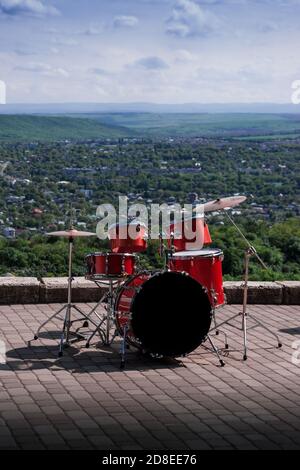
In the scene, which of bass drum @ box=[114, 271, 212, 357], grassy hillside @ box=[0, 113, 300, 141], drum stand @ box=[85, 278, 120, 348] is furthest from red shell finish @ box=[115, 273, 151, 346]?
grassy hillside @ box=[0, 113, 300, 141]

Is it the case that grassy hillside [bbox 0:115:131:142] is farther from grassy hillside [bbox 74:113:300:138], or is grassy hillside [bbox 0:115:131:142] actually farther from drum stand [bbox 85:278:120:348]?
drum stand [bbox 85:278:120:348]

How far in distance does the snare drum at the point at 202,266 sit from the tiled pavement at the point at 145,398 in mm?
652

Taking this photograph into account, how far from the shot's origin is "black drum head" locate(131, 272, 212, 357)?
8289mm

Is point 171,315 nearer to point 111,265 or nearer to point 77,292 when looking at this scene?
point 111,265

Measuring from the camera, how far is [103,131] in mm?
29953

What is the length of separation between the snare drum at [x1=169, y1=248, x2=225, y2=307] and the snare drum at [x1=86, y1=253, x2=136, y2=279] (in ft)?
1.32

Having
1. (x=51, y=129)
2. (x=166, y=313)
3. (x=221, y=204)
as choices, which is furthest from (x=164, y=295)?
(x=51, y=129)

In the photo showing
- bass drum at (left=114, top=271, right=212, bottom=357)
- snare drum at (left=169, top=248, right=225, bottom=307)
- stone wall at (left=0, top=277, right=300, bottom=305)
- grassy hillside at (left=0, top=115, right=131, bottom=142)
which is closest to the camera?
bass drum at (left=114, top=271, right=212, bottom=357)

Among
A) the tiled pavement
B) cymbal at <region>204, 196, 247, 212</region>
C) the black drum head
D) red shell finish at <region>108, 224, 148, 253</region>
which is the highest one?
cymbal at <region>204, 196, 247, 212</region>

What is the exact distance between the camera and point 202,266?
28.2 feet

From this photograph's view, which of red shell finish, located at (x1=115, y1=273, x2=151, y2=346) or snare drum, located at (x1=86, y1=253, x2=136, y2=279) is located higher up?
snare drum, located at (x1=86, y1=253, x2=136, y2=279)

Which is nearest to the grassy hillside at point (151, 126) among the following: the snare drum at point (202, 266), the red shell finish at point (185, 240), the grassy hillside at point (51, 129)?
the grassy hillside at point (51, 129)

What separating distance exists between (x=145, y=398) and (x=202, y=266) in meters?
1.80
